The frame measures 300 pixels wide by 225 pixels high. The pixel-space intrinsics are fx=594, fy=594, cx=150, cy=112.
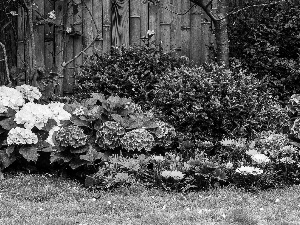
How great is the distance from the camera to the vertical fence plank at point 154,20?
339 inches

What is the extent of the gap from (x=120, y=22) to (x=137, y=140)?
302 cm

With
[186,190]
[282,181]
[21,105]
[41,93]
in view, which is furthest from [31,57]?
[282,181]

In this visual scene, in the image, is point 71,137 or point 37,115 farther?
point 37,115

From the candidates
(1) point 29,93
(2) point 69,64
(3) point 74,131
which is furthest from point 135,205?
(2) point 69,64

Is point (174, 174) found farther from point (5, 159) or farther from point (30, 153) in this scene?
point (5, 159)

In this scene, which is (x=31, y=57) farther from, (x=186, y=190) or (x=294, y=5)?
(x=294, y=5)

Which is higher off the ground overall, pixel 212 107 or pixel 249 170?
pixel 212 107

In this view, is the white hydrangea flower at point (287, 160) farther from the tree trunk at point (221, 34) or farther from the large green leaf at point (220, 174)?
the tree trunk at point (221, 34)

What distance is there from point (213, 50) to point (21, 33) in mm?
2806

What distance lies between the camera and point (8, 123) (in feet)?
20.9

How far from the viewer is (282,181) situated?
5.93m

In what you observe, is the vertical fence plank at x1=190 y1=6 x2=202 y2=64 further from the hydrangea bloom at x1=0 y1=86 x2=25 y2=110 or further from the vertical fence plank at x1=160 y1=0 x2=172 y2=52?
the hydrangea bloom at x1=0 y1=86 x2=25 y2=110

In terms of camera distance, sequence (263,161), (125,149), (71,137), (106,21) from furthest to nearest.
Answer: (106,21), (125,149), (71,137), (263,161)

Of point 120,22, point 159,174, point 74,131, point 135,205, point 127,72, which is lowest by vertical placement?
point 135,205
